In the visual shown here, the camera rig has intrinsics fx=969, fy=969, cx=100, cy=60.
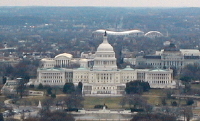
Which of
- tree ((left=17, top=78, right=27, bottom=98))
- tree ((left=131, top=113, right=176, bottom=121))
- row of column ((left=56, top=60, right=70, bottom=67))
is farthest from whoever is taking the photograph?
row of column ((left=56, top=60, right=70, bottom=67))

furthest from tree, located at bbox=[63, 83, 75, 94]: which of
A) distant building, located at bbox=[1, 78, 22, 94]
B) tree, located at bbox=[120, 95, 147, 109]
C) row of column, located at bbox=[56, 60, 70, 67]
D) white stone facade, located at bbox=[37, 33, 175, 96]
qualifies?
row of column, located at bbox=[56, 60, 70, 67]

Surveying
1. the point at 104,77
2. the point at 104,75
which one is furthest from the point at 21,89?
the point at 104,75

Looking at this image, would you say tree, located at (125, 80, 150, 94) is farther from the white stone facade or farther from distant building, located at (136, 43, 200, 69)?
distant building, located at (136, 43, 200, 69)

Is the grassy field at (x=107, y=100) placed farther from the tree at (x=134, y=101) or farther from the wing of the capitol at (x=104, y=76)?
the wing of the capitol at (x=104, y=76)

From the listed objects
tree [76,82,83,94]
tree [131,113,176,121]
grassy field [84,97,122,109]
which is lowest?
grassy field [84,97,122,109]

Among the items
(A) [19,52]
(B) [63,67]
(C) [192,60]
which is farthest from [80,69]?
(A) [19,52]

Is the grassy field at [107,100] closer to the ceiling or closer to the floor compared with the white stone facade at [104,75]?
closer to the floor

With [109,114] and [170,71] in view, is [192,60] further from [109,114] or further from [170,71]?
[109,114]

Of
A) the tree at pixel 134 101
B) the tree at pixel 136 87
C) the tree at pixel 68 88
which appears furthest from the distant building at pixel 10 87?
the tree at pixel 134 101
